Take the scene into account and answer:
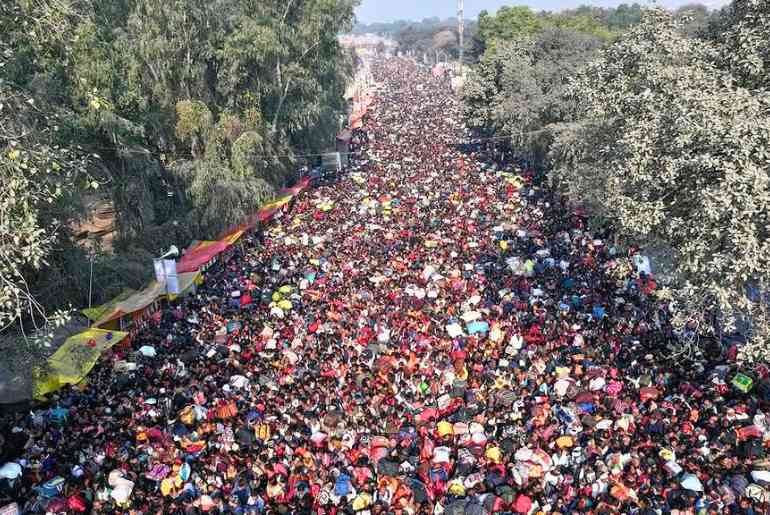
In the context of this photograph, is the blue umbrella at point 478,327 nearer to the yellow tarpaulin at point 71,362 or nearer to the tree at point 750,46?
the tree at point 750,46

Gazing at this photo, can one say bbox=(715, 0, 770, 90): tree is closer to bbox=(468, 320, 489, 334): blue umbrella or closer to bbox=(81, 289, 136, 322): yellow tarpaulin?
bbox=(468, 320, 489, 334): blue umbrella

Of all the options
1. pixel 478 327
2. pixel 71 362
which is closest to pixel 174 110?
pixel 71 362

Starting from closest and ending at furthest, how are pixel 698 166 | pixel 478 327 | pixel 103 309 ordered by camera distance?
pixel 698 166 < pixel 478 327 < pixel 103 309

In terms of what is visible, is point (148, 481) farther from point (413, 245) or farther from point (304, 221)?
point (304, 221)

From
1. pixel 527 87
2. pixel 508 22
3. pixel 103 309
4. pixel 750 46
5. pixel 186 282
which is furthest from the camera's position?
pixel 508 22

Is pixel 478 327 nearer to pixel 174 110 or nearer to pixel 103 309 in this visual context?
pixel 103 309

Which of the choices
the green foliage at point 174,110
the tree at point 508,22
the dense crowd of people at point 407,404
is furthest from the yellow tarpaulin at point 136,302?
the tree at point 508,22
